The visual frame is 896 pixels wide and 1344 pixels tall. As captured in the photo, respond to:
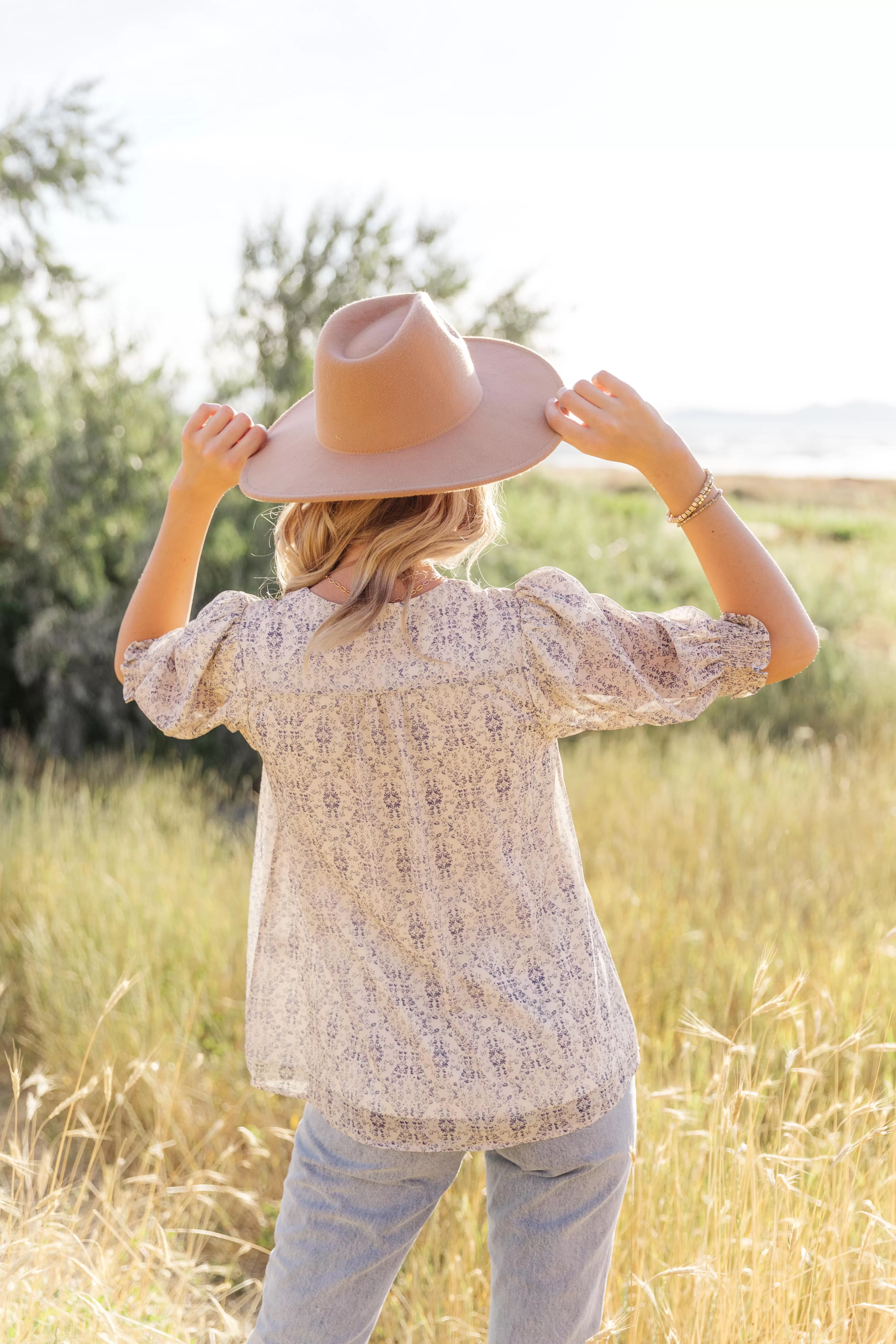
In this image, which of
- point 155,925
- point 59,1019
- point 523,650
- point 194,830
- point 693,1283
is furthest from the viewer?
point 194,830

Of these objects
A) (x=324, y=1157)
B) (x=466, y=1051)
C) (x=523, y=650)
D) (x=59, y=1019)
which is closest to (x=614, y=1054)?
(x=466, y=1051)

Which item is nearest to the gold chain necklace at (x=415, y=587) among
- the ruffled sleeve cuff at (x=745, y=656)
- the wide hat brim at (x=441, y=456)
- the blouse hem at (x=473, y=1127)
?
the wide hat brim at (x=441, y=456)

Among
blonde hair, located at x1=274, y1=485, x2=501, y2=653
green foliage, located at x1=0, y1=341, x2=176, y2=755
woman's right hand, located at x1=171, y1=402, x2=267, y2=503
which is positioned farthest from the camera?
green foliage, located at x1=0, y1=341, x2=176, y2=755

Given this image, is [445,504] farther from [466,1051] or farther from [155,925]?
[155,925]

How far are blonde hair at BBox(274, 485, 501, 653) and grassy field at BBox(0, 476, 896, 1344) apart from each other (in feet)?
2.79

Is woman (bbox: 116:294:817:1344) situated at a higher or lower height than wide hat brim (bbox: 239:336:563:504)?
lower

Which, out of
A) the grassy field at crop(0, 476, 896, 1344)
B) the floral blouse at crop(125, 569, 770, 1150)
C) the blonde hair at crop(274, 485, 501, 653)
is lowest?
the grassy field at crop(0, 476, 896, 1344)

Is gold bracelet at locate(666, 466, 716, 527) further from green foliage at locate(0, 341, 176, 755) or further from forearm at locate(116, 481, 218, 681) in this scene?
green foliage at locate(0, 341, 176, 755)

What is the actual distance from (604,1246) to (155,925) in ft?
8.60

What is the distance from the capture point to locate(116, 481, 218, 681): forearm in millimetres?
1614

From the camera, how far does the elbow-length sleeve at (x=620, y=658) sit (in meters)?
1.38

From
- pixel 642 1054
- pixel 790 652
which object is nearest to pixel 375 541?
pixel 790 652

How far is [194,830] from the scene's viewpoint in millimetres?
4836

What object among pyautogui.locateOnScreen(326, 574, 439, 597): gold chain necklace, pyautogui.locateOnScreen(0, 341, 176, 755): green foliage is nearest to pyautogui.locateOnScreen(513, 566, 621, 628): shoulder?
pyautogui.locateOnScreen(326, 574, 439, 597): gold chain necklace
